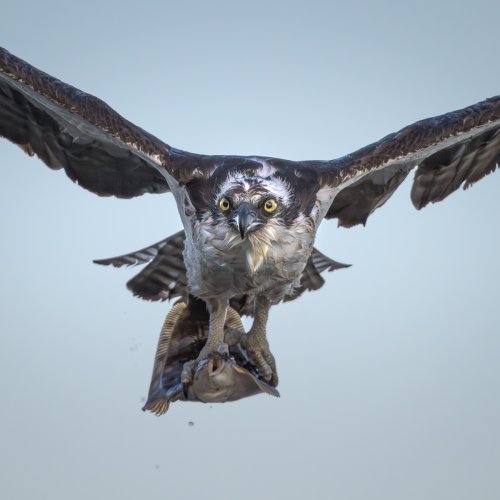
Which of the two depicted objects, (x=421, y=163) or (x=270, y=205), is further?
(x=421, y=163)

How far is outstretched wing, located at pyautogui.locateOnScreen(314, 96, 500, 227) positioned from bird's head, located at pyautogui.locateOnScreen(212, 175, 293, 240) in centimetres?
77

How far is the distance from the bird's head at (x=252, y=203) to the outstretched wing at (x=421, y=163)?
2.53 ft

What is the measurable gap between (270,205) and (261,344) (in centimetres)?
187

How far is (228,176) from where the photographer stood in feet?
26.0

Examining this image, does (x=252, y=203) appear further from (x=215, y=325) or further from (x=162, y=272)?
(x=162, y=272)

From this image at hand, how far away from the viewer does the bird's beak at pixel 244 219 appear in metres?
7.45

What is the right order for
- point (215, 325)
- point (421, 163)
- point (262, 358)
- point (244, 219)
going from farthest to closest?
1. point (421, 163)
2. point (262, 358)
3. point (215, 325)
4. point (244, 219)

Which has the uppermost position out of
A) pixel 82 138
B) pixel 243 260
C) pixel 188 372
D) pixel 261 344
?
pixel 82 138

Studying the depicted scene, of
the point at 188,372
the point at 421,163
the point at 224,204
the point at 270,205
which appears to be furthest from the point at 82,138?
the point at 421,163

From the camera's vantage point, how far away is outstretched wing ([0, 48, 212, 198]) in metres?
8.29

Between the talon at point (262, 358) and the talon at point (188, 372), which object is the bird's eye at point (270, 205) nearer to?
the talon at point (188, 372)

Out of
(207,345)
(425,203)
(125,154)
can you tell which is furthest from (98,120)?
(425,203)

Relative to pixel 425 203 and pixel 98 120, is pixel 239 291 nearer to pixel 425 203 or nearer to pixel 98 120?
pixel 98 120

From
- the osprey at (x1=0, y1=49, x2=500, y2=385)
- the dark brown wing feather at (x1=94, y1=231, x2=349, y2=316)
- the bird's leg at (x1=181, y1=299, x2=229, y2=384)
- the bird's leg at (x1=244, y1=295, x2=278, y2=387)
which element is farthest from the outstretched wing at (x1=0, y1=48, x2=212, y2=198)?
the bird's leg at (x1=244, y1=295, x2=278, y2=387)
